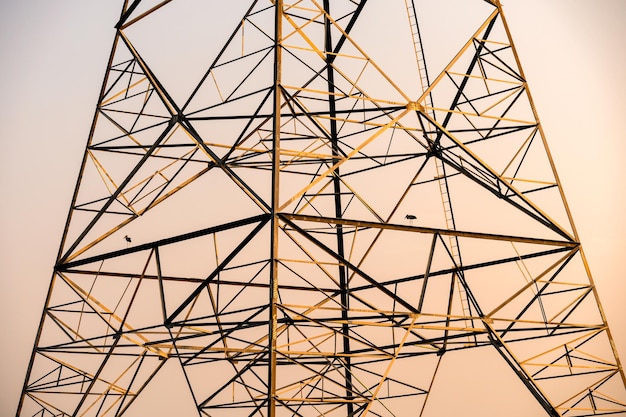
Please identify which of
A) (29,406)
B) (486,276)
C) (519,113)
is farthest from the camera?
(519,113)

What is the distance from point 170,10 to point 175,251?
440 inches

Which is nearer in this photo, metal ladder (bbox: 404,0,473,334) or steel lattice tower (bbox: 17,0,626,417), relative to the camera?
metal ladder (bbox: 404,0,473,334)

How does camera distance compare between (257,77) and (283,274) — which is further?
(257,77)

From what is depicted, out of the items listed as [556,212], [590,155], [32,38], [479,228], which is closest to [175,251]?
[32,38]

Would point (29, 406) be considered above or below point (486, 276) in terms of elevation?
below

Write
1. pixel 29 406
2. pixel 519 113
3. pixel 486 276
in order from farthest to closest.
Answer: pixel 519 113
pixel 486 276
pixel 29 406

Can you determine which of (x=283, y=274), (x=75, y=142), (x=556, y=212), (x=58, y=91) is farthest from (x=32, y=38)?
(x=556, y=212)

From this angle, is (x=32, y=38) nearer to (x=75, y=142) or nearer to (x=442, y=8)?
(x=75, y=142)

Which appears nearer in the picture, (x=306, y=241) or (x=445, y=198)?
(x=306, y=241)

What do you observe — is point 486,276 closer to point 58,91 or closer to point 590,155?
point 590,155

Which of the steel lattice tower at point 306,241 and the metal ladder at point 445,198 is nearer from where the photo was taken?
the metal ladder at point 445,198

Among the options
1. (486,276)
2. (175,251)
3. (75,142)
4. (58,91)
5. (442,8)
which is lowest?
(486,276)

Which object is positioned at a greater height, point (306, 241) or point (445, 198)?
point (445, 198)

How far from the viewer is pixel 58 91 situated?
27.4m
